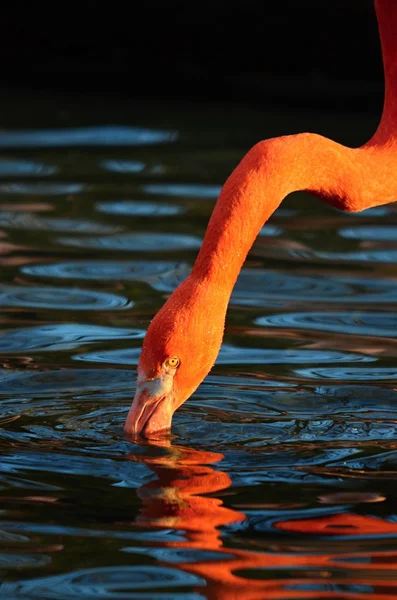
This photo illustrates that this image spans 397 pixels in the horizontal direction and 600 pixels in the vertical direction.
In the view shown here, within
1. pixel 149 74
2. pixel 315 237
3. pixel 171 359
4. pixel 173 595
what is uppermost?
pixel 149 74

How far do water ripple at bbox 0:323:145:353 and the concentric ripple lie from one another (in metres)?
0.32

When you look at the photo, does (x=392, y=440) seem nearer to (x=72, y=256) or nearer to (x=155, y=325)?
(x=155, y=325)

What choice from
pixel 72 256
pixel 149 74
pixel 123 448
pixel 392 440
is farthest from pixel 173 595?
pixel 149 74

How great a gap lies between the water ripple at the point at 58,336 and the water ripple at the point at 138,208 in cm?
222

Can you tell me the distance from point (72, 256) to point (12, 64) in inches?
263

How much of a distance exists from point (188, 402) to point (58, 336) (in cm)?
105

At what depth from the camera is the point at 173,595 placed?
371 centimetres

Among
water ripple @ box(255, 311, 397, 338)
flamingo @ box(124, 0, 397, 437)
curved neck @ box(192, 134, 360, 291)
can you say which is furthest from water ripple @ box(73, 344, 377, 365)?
curved neck @ box(192, 134, 360, 291)

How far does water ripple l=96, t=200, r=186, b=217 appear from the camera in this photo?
875 cm

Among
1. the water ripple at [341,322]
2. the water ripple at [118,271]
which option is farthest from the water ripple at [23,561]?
the water ripple at [118,271]

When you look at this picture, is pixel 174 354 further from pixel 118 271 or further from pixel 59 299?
pixel 118 271

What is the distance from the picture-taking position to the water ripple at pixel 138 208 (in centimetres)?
875

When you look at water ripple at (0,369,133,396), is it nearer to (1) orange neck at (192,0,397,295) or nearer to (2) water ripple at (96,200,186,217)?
(1) orange neck at (192,0,397,295)

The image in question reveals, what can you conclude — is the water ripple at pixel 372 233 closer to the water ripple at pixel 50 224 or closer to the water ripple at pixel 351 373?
the water ripple at pixel 50 224
